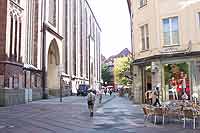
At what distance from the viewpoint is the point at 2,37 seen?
27.1m

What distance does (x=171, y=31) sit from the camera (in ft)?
72.1

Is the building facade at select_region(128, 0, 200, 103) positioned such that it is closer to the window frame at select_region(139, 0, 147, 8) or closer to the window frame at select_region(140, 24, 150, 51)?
the window frame at select_region(140, 24, 150, 51)

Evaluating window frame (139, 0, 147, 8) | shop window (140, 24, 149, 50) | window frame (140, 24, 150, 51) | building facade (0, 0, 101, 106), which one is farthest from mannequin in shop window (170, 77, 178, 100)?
building facade (0, 0, 101, 106)

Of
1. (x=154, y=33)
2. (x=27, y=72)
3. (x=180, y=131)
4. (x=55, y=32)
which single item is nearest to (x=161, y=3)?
(x=154, y=33)

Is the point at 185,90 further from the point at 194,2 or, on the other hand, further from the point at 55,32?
the point at 55,32

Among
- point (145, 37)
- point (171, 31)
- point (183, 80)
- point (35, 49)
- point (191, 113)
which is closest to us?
point (191, 113)

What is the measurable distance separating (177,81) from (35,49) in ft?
73.3

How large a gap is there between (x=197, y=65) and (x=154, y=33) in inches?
165

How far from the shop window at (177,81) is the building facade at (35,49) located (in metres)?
13.7

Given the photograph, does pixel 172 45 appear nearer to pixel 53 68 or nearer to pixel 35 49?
pixel 35 49

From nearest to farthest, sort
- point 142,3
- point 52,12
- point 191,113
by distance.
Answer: point 191,113
point 142,3
point 52,12

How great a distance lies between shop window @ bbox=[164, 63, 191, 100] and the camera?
21.2 meters

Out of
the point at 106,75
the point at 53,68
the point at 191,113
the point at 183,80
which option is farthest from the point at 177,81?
the point at 106,75

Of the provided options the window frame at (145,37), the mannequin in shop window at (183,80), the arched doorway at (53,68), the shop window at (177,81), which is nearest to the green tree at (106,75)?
the arched doorway at (53,68)
